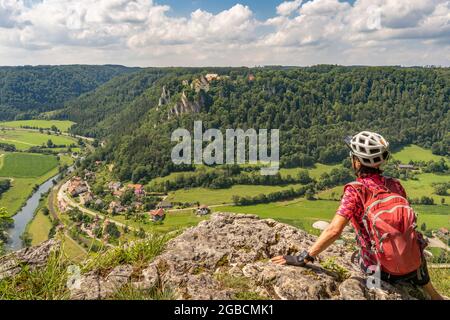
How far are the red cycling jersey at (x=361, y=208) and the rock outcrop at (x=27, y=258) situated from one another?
136 inches

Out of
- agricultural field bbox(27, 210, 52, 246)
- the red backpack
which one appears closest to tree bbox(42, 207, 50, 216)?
agricultural field bbox(27, 210, 52, 246)

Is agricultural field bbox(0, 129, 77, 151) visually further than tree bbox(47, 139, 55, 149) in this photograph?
Yes

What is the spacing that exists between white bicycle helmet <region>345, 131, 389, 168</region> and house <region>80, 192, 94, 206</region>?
91828mm

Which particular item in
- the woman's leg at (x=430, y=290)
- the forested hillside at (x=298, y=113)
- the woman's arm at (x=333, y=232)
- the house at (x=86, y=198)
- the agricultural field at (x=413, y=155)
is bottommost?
the house at (x=86, y=198)

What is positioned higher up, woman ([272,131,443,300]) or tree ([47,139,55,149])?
woman ([272,131,443,300])

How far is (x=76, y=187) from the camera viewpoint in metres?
99.1

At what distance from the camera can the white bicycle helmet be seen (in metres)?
4.09

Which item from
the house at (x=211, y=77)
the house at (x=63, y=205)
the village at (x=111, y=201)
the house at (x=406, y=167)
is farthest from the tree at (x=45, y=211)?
the house at (x=211, y=77)

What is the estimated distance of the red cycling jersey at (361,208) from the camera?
3932mm

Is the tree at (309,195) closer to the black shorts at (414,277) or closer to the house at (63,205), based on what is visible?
the house at (63,205)

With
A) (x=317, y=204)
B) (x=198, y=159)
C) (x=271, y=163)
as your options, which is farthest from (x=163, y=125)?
(x=317, y=204)

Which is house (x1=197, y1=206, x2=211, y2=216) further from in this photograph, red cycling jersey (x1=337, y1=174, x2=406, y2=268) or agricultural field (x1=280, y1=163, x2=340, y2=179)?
red cycling jersey (x1=337, y1=174, x2=406, y2=268)

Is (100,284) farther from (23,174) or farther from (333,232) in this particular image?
(23,174)
